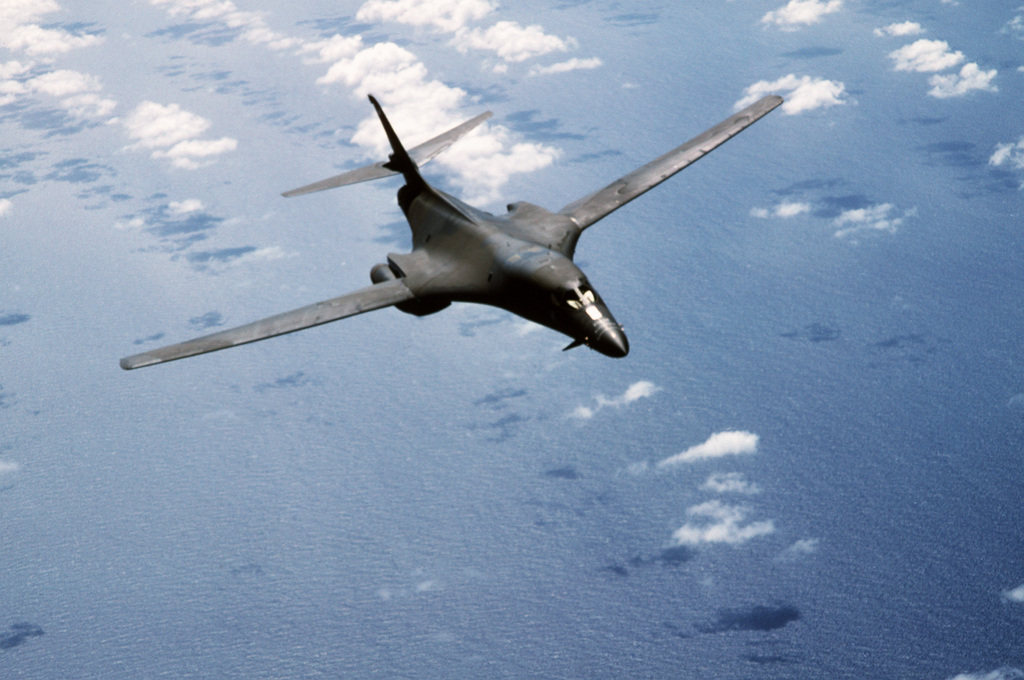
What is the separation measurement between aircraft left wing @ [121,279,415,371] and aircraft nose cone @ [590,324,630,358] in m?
10.7

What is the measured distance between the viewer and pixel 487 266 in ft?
122

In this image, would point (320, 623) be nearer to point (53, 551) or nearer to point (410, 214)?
point (53, 551)

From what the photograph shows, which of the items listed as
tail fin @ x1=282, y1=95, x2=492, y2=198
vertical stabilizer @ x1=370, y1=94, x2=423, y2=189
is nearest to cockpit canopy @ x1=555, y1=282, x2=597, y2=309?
tail fin @ x1=282, y1=95, x2=492, y2=198

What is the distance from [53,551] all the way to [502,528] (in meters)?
76.9

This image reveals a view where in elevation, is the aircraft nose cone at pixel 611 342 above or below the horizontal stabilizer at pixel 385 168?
below

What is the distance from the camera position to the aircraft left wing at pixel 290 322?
35.5 m

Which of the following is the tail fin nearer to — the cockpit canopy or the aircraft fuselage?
the aircraft fuselage

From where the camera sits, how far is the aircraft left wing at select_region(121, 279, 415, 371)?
1396 inches

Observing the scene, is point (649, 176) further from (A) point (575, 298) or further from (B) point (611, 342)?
(B) point (611, 342)

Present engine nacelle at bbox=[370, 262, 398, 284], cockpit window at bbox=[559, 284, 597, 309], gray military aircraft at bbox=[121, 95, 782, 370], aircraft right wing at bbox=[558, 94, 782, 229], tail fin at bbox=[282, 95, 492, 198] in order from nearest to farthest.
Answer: cockpit window at bbox=[559, 284, 597, 309]
gray military aircraft at bbox=[121, 95, 782, 370]
engine nacelle at bbox=[370, 262, 398, 284]
aircraft right wing at bbox=[558, 94, 782, 229]
tail fin at bbox=[282, 95, 492, 198]

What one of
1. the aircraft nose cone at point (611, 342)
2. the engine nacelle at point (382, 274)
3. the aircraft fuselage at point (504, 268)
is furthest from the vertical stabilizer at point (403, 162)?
the aircraft nose cone at point (611, 342)

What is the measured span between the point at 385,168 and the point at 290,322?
1414cm

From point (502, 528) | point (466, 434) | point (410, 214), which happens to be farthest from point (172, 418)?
point (410, 214)

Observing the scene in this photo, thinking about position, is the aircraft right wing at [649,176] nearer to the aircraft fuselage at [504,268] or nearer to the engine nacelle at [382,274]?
the aircraft fuselage at [504,268]
